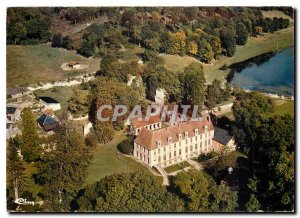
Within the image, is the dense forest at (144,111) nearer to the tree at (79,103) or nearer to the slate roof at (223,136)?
the tree at (79,103)

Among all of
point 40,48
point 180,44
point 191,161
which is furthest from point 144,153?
point 40,48

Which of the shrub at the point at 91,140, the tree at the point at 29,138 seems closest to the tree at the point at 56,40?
the tree at the point at 29,138

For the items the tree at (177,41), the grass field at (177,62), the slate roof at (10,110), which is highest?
the tree at (177,41)

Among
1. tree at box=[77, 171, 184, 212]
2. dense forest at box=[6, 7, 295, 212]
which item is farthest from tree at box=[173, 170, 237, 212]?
tree at box=[77, 171, 184, 212]

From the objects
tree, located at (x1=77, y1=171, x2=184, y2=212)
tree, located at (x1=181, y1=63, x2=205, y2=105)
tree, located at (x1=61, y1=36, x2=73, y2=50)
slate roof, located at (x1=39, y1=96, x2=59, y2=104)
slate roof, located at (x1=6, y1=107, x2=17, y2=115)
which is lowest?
tree, located at (x1=77, y1=171, x2=184, y2=212)

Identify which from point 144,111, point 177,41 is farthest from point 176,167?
point 177,41

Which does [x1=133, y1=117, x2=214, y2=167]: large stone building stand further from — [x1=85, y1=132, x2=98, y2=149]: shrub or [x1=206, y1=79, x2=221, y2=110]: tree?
[x1=85, y1=132, x2=98, y2=149]: shrub

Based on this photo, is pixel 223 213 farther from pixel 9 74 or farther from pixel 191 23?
pixel 9 74
